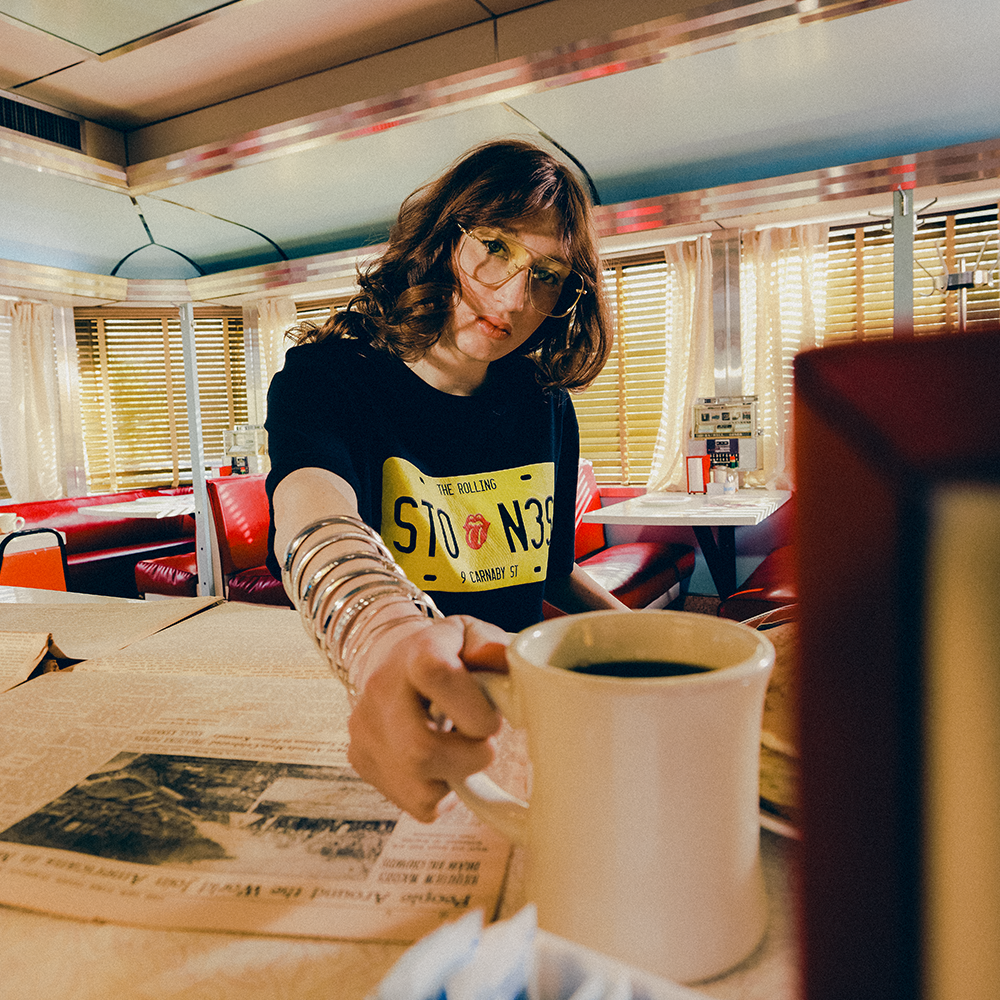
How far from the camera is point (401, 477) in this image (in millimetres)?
1050

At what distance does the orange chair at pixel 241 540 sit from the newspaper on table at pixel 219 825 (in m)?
2.70

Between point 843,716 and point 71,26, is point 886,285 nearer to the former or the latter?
point 71,26

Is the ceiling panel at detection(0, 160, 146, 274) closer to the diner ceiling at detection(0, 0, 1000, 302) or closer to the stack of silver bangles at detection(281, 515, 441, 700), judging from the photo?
the diner ceiling at detection(0, 0, 1000, 302)

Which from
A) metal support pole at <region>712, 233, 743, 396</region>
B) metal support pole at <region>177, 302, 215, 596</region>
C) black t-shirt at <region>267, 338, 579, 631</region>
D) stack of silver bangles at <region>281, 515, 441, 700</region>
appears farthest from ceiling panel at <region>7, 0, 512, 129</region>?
metal support pole at <region>712, 233, 743, 396</region>

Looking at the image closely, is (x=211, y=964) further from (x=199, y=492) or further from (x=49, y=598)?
(x=199, y=492)

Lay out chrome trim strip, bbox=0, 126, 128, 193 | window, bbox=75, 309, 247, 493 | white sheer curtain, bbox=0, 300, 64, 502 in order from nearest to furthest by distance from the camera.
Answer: chrome trim strip, bbox=0, 126, 128, 193 < white sheer curtain, bbox=0, 300, 64, 502 < window, bbox=75, 309, 247, 493

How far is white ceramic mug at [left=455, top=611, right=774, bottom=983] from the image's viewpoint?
0.27m

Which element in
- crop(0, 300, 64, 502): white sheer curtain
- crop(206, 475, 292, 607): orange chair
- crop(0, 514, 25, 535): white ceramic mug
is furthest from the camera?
crop(0, 300, 64, 502): white sheer curtain

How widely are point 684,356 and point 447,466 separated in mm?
3804

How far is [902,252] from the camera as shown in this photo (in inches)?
112

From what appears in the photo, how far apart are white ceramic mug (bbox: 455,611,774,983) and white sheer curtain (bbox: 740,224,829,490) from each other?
4.21 m

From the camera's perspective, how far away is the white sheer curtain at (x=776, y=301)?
422 cm

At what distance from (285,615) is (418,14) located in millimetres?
2462

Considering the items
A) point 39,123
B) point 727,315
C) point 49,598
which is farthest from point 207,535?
point 727,315
